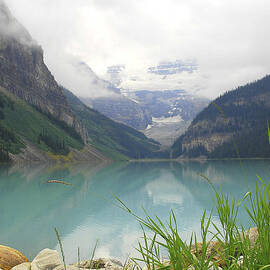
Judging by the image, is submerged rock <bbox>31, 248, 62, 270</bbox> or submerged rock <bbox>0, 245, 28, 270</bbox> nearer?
submerged rock <bbox>31, 248, 62, 270</bbox>

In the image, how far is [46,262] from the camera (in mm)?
10305

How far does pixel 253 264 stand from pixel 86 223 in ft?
92.3

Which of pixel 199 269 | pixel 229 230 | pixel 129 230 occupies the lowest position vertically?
pixel 129 230

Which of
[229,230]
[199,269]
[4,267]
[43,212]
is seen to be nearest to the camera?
[199,269]

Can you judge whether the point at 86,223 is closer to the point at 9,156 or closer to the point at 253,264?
the point at 253,264

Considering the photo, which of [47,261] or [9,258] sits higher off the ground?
[9,258]

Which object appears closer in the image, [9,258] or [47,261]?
[47,261]

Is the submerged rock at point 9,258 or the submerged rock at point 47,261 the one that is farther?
the submerged rock at point 9,258

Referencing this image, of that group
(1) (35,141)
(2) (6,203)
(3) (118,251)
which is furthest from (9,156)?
(3) (118,251)

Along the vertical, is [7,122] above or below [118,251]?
above

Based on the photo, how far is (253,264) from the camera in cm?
271

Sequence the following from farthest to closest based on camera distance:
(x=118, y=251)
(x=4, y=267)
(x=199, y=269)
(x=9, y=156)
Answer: (x=9, y=156)
(x=118, y=251)
(x=4, y=267)
(x=199, y=269)

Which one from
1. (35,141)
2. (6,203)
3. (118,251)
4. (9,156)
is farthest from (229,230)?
(35,141)

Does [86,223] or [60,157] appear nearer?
[86,223]
